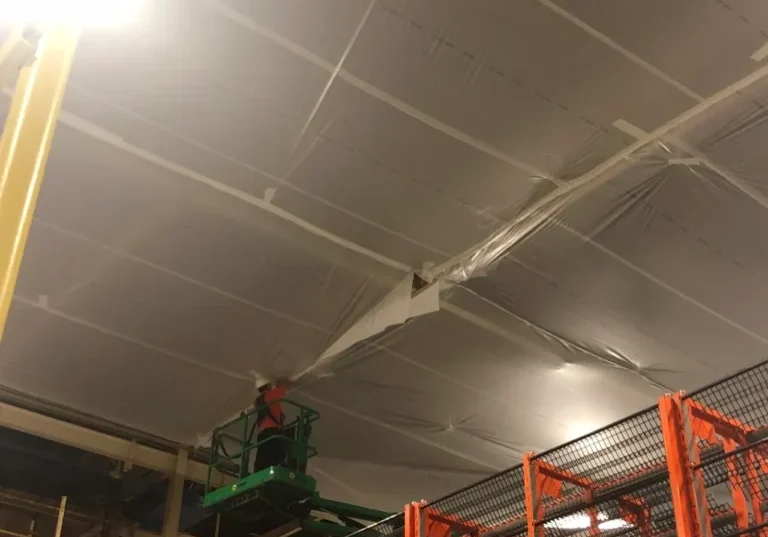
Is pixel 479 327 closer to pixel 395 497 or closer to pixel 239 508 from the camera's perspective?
pixel 239 508

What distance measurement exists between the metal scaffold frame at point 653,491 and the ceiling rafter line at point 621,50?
1365 millimetres

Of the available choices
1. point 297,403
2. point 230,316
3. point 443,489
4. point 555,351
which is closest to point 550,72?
point 555,351

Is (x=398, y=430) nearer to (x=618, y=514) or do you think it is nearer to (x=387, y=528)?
(x=387, y=528)

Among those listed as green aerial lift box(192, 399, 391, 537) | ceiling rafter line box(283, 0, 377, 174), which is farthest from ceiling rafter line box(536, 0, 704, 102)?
green aerial lift box(192, 399, 391, 537)

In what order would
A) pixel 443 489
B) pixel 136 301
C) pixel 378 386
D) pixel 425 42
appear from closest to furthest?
pixel 425 42
pixel 136 301
pixel 378 386
pixel 443 489

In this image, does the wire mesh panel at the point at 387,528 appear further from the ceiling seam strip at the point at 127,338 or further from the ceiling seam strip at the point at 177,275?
the ceiling seam strip at the point at 127,338

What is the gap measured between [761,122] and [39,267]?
13.9 ft

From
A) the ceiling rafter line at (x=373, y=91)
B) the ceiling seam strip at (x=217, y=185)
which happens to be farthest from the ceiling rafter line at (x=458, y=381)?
the ceiling rafter line at (x=373, y=91)

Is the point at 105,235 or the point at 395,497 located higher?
the point at 105,235

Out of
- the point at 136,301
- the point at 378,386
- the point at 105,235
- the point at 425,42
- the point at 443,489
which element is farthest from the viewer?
the point at 443,489

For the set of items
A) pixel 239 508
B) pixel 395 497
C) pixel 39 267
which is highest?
pixel 39 267

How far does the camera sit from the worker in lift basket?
5785mm

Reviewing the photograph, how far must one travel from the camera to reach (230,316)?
574cm

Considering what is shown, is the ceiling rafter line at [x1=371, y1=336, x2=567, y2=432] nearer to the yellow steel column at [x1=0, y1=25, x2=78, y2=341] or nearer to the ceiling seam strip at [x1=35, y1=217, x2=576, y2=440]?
the ceiling seam strip at [x1=35, y1=217, x2=576, y2=440]
